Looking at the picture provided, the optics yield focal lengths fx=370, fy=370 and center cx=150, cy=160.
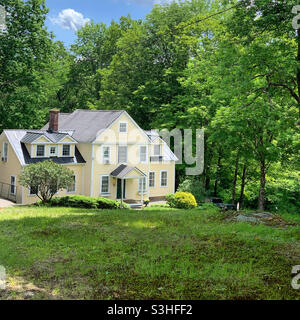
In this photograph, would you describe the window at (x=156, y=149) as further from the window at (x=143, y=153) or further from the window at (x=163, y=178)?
the window at (x=163, y=178)

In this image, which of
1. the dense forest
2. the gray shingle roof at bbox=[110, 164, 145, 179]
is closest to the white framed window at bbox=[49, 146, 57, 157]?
the dense forest

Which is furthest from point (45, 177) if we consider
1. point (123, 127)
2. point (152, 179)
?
point (152, 179)

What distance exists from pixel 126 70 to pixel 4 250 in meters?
34.9

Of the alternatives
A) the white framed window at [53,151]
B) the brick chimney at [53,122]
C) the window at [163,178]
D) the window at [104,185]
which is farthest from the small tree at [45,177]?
the window at [163,178]

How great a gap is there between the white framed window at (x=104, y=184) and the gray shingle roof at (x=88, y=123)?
3624 mm

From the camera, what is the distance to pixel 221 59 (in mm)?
17500

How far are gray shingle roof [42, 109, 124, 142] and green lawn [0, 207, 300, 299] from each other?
19441mm

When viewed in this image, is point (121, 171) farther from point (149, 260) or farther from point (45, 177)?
point (149, 260)

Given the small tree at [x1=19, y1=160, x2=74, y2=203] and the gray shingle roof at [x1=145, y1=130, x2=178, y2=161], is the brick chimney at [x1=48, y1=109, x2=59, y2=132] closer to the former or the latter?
the gray shingle roof at [x1=145, y1=130, x2=178, y2=161]

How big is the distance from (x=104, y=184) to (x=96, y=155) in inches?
109

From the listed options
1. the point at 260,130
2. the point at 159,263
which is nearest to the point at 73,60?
the point at 260,130
